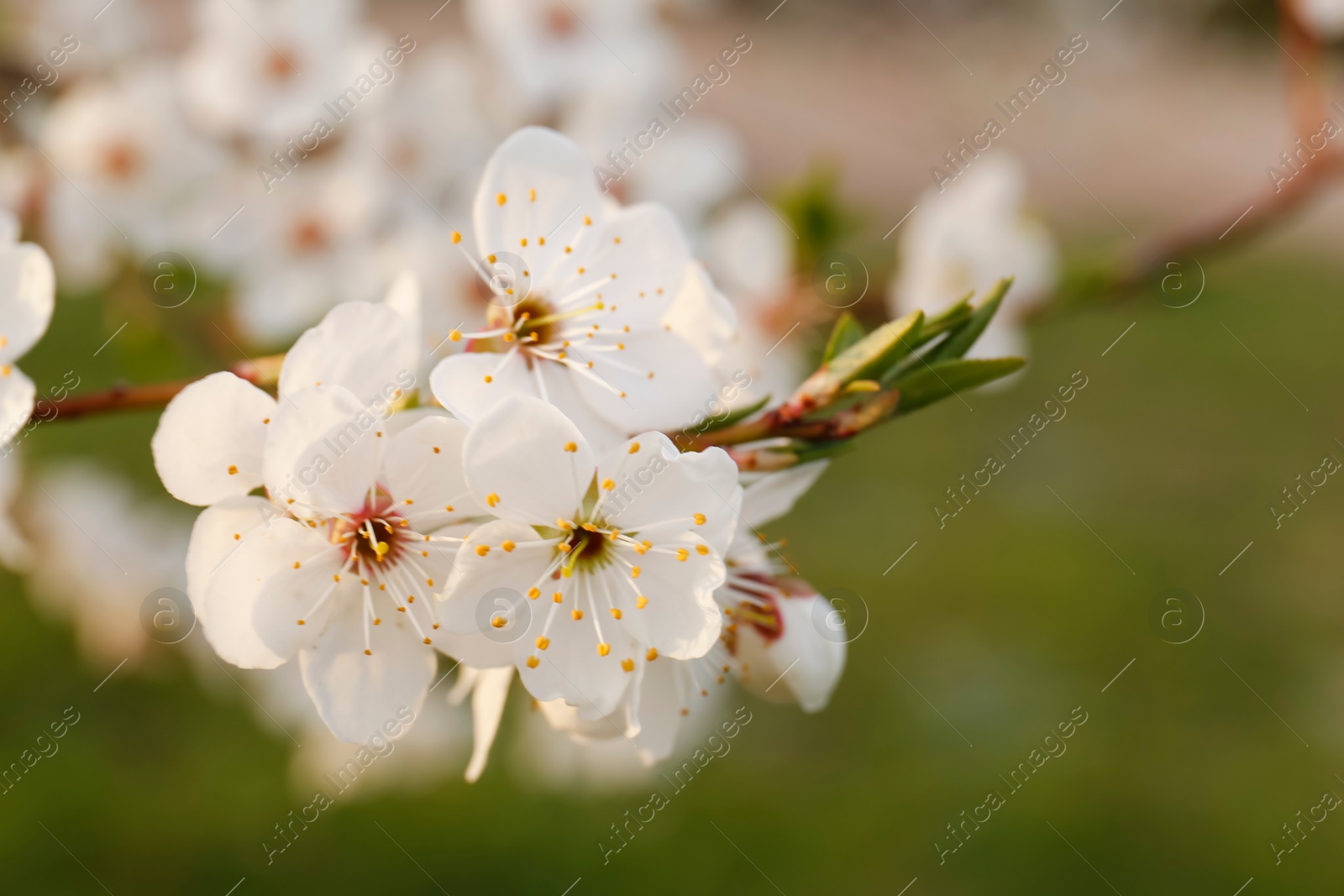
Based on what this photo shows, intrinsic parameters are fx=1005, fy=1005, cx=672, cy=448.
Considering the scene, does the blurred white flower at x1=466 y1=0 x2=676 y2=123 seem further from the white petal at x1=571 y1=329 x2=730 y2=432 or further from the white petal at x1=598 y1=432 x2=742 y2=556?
the white petal at x1=598 y1=432 x2=742 y2=556

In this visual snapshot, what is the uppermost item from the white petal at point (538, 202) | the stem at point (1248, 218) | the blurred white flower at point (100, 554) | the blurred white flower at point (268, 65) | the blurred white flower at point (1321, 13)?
the blurred white flower at point (1321, 13)

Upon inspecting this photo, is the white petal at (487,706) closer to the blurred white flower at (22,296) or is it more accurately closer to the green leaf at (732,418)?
the green leaf at (732,418)

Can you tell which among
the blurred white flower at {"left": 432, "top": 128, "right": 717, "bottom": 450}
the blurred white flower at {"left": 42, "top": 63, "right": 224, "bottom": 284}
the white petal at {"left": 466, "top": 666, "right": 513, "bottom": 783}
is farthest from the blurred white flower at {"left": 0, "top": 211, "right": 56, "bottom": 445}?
the blurred white flower at {"left": 42, "top": 63, "right": 224, "bottom": 284}

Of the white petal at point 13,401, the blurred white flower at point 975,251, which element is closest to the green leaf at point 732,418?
the white petal at point 13,401

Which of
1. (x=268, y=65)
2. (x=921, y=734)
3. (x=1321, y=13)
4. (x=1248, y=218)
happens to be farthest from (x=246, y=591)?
(x=921, y=734)

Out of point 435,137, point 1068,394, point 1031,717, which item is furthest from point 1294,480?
point 435,137

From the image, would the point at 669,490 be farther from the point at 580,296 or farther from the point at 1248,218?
the point at 1248,218
